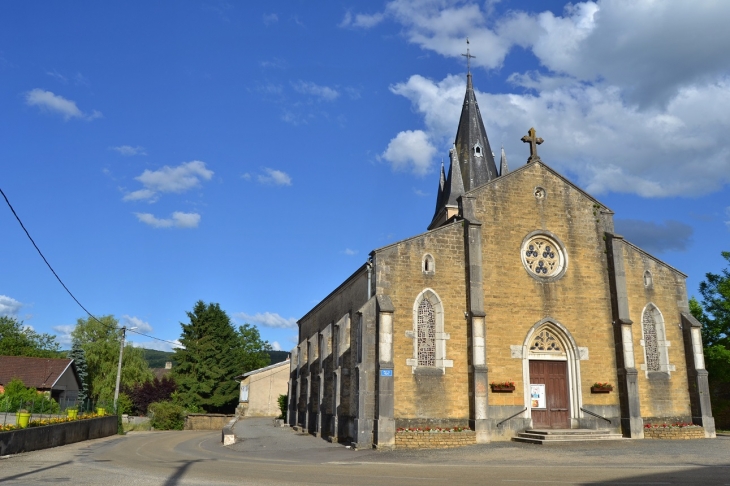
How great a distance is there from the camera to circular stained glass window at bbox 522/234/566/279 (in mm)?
22328

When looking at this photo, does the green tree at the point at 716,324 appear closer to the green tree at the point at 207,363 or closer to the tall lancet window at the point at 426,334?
the tall lancet window at the point at 426,334

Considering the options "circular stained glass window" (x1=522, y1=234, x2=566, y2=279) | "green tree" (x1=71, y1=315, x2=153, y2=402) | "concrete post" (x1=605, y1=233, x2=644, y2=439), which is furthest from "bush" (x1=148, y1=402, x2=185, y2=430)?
"concrete post" (x1=605, y1=233, x2=644, y2=439)

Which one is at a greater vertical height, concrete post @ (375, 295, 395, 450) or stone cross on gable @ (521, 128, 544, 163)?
stone cross on gable @ (521, 128, 544, 163)

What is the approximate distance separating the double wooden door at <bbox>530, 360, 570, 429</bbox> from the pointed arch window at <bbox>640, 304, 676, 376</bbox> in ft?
11.3

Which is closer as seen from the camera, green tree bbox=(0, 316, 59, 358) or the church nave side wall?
the church nave side wall

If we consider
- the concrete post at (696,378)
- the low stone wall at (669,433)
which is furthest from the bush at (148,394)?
the concrete post at (696,378)

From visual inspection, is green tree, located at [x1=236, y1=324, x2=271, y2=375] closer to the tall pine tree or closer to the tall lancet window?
the tall pine tree

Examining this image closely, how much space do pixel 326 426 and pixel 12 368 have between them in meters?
38.9

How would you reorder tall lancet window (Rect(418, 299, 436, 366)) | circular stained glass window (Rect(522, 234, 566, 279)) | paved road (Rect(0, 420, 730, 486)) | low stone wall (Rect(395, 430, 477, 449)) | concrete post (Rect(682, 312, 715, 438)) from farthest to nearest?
1. circular stained glass window (Rect(522, 234, 566, 279))
2. concrete post (Rect(682, 312, 715, 438))
3. tall lancet window (Rect(418, 299, 436, 366))
4. low stone wall (Rect(395, 430, 477, 449))
5. paved road (Rect(0, 420, 730, 486))

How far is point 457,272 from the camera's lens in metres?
21.2

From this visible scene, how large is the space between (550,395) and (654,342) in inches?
203

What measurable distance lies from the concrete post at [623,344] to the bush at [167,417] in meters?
32.4

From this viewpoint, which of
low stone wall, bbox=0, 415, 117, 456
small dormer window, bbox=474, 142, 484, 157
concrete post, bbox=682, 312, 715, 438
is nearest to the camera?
low stone wall, bbox=0, 415, 117, 456

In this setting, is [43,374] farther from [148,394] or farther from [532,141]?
[532,141]
